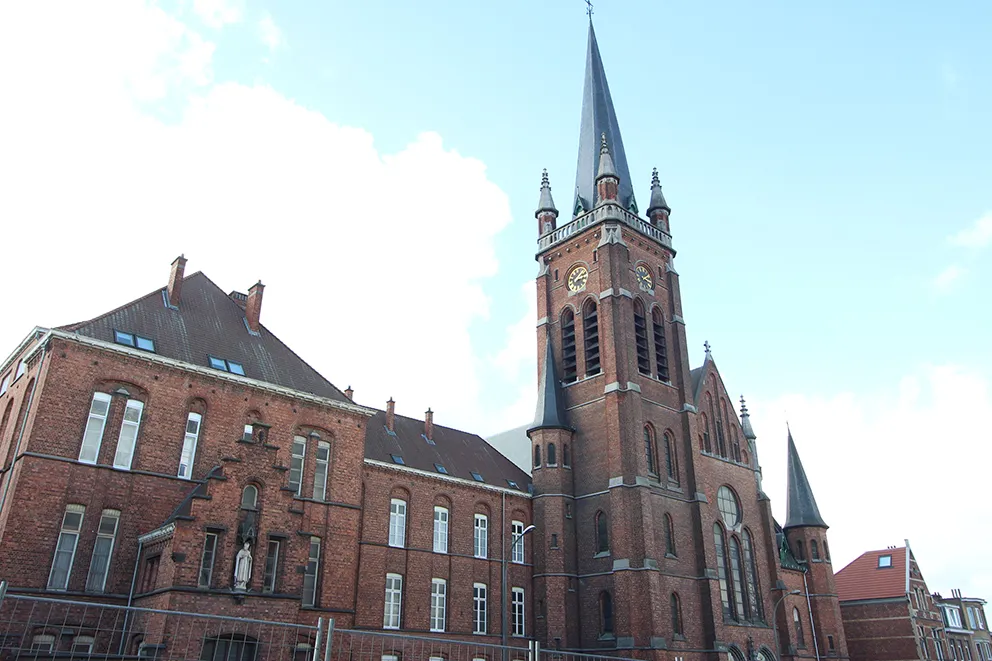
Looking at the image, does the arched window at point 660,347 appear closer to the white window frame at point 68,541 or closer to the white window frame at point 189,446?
the white window frame at point 189,446

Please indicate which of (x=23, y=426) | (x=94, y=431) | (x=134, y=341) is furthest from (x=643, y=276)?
(x=23, y=426)

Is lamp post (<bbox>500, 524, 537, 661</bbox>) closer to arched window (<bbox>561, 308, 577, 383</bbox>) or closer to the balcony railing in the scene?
arched window (<bbox>561, 308, 577, 383</bbox>)

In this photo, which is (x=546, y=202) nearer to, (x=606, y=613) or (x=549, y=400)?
(x=549, y=400)

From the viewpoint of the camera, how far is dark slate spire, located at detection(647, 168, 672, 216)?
163 feet

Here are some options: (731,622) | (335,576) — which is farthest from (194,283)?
(731,622)

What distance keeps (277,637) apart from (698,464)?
Answer: 2502 cm

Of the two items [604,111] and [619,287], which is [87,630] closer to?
[619,287]

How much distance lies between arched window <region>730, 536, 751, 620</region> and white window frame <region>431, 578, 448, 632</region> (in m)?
16.3

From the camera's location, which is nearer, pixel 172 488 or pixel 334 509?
pixel 172 488

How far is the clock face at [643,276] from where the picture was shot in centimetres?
4444

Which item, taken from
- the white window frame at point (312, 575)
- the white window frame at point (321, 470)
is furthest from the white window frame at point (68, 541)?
the white window frame at point (321, 470)

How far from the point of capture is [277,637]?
23281mm

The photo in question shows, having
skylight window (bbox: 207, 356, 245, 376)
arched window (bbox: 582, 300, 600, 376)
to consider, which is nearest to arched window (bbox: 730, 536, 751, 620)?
arched window (bbox: 582, 300, 600, 376)

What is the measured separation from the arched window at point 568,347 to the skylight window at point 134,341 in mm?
23219
